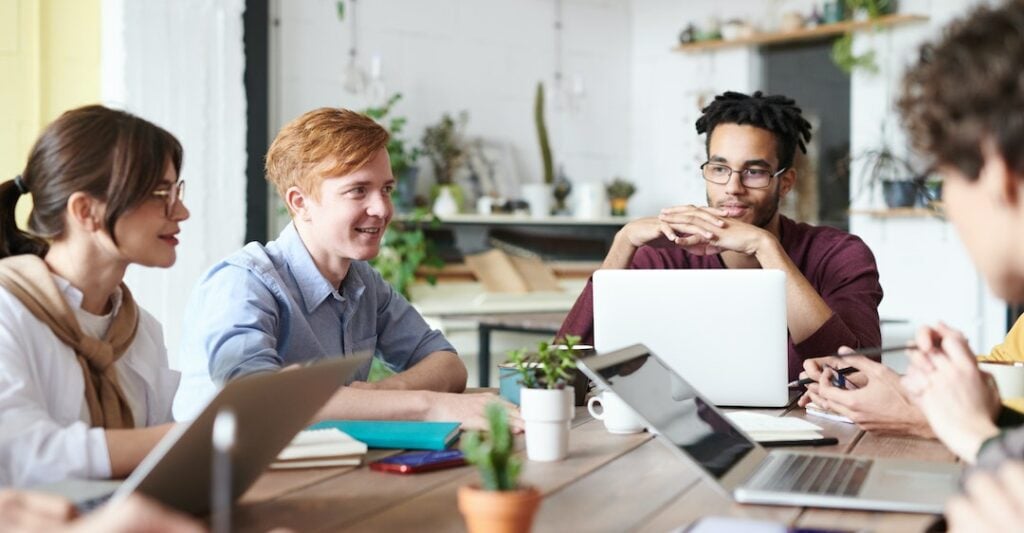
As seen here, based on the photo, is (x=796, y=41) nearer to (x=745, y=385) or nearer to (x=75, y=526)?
(x=745, y=385)

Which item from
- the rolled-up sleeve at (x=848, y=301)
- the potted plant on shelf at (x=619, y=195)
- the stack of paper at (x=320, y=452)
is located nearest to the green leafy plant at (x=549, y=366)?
the stack of paper at (x=320, y=452)

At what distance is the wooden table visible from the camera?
127cm

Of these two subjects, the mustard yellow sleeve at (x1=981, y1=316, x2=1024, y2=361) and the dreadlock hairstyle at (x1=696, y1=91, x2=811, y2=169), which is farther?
the dreadlock hairstyle at (x1=696, y1=91, x2=811, y2=169)

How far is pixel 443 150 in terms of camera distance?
5160 mm

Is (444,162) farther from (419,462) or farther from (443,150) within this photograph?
(419,462)

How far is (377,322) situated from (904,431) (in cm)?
115

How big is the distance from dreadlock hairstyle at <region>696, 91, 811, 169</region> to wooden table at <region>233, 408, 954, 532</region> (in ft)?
3.60

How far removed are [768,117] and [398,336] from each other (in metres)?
1.03

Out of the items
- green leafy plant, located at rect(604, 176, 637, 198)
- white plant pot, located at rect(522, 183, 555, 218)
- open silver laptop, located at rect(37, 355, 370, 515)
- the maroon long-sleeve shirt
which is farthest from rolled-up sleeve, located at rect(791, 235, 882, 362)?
green leafy plant, located at rect(604, 176, 637, 198)

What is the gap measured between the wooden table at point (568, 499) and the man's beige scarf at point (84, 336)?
30 centimetres

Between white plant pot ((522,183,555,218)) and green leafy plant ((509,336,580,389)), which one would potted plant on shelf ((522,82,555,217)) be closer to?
white plant pot ((522,183,555,218))

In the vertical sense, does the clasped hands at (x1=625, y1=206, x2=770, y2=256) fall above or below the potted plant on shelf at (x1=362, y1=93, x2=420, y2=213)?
below

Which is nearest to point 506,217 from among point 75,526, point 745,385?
point 745,385

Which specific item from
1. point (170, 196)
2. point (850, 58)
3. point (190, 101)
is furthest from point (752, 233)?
point (850, 58)
